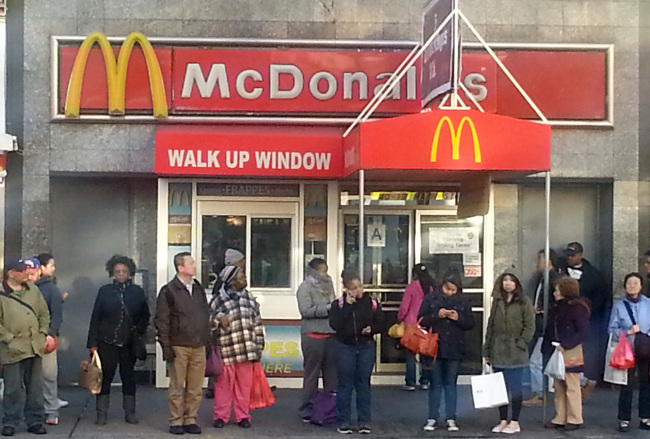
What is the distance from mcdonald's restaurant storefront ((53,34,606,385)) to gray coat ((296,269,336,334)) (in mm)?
1639

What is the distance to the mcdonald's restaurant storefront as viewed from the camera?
32.2ft

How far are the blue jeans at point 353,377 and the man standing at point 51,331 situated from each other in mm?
2897

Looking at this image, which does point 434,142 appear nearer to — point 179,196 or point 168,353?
point 168,353

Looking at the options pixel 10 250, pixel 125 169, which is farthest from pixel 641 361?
pixel 10 250

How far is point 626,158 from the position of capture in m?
10.4

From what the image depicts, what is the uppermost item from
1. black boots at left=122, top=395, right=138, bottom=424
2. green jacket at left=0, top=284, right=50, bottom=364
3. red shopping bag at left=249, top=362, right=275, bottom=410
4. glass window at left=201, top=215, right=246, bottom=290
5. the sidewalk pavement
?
glass window at left=201, top=215, right=246, bottom=290

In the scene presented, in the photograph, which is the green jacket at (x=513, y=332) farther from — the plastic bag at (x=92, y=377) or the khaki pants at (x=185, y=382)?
the plastic bag at (x=92, y=377)

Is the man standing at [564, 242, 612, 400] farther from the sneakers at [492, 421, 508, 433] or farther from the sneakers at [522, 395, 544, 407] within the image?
the sneakers at [492, 421, 508, 433]

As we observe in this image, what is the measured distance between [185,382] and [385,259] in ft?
11.6

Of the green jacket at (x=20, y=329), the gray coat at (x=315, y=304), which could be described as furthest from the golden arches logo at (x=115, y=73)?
the gray coat at (x=315, y=304)

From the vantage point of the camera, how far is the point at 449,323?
8.10m

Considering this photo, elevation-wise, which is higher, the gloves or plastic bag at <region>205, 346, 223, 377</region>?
the gloves

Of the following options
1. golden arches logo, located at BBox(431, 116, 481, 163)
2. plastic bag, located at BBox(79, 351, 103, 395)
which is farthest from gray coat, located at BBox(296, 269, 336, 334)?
plastic bag, located at BBox(79, 351, 103, 395)

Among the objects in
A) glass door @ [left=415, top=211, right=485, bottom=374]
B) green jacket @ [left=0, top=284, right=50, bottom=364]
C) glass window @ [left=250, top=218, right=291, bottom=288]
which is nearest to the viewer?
green jacket @ [left=0, top=284, right=50, bottom=364]
